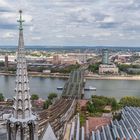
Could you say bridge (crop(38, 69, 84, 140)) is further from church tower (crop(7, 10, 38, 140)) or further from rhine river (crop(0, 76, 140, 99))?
church tower (crop(7, 10, 38, 140))

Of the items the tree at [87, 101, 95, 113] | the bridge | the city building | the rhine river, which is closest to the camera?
the bridge

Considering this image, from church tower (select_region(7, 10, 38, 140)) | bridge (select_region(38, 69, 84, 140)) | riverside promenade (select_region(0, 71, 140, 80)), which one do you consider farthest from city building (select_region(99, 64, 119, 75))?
church tower (select_region(7, 10, 38, 140))

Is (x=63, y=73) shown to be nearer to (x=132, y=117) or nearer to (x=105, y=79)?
(x=105, y=79)

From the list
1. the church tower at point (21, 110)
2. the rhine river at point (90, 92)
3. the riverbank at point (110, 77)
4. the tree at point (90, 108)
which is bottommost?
the riverbank at point (110, 77)

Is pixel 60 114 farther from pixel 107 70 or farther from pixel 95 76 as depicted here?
pixel 107 70

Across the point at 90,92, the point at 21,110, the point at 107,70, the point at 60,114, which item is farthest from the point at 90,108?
the point at 107,70

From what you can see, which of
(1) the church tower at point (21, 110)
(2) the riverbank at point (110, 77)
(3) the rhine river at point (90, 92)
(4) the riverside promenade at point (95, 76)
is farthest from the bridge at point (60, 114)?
(4) the riverside promenade at point (95, 76)

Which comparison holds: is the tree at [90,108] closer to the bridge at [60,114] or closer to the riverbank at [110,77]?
the bridge at [60,114]

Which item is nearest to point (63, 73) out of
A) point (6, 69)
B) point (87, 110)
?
point (6, 69)
